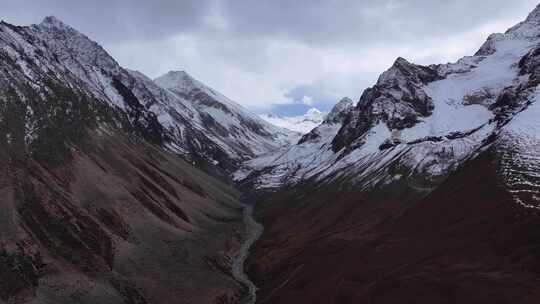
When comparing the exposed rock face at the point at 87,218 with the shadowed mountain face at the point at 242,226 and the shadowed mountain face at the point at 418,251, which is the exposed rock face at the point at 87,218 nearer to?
the shadowed mountain face at the point at 242,226

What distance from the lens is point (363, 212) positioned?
136750mm

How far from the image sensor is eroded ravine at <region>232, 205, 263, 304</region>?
306 feet

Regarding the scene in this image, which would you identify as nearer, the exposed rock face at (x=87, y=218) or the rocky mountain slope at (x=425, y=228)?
the rocky mountain slope at (x=425, y=228)

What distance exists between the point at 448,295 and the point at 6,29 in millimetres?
191467

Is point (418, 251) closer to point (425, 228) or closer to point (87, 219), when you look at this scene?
point (425, 228)

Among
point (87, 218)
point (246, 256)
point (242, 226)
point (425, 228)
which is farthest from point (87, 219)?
point (242, 226)

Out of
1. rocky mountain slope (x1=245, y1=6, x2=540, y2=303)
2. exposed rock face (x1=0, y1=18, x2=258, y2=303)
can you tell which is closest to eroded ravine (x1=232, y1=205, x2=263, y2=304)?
exposed rock face (x1=0, y1=18, x2=258, y2=303)

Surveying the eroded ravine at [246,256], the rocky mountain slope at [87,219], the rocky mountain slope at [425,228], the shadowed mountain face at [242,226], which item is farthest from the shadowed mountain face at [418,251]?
the rocky mountain slope at [87,219]

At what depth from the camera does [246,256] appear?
122 m

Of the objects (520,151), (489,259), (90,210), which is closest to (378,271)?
(489,259)

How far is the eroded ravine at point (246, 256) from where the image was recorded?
93.3 meters

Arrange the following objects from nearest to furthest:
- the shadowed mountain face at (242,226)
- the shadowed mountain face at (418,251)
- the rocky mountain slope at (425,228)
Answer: the shadowed mountain face at (418,251)
the rocky mountain slope at (425,228)
the shadowed mountain face at (242,226)

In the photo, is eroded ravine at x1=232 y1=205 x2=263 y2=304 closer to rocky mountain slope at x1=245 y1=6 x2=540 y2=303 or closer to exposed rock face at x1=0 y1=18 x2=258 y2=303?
exposed rock face at x1=0 y1=18 x2=258 y2=303

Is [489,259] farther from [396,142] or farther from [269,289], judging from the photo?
[396,142]
